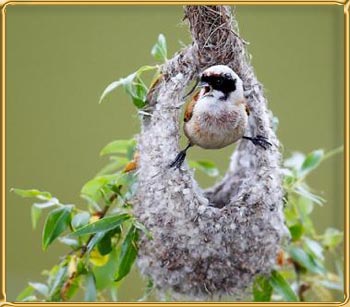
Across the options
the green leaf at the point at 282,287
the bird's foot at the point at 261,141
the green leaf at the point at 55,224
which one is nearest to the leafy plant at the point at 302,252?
the green leaf at the point at 282,287

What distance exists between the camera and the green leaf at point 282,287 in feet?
6.12

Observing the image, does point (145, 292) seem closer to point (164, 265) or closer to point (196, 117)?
point (164, 265)

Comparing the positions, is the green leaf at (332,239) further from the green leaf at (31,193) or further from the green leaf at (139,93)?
the green leaf at (31,193)

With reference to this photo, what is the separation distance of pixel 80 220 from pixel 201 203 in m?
0.37

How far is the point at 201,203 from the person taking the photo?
172 cm

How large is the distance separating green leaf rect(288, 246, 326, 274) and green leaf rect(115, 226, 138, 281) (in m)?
0.57

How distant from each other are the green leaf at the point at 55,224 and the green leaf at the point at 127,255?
0.19 meters

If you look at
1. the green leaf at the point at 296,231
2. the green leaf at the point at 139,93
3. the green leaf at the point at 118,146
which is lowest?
the green leaf at the point at 296,231

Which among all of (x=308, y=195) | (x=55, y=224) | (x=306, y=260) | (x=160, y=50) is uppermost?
(x=160, y=50)

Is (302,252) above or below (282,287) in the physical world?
above

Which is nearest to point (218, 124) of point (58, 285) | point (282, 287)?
point (282, 287)

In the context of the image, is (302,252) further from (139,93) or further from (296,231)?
(139,93)

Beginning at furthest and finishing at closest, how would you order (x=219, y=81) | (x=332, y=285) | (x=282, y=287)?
(x=332, y=285), (x=282, y=287), (x=219, y=81)

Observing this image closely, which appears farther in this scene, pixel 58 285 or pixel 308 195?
pixel 308 195
